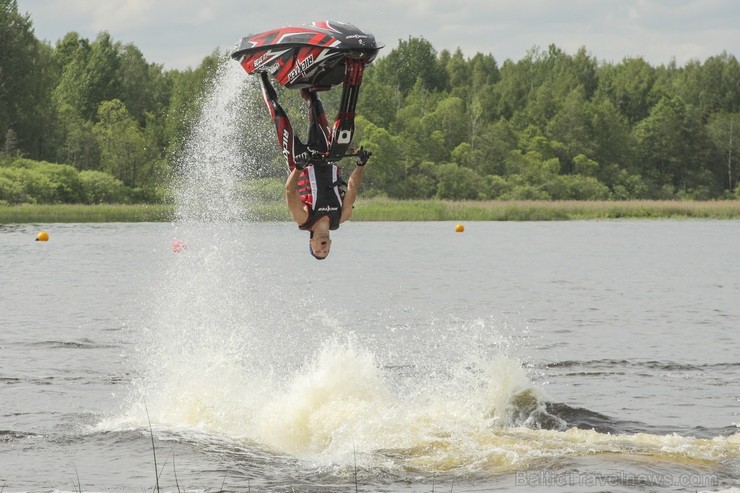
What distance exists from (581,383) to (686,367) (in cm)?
259

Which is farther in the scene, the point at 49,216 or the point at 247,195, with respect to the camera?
the point at 247,195

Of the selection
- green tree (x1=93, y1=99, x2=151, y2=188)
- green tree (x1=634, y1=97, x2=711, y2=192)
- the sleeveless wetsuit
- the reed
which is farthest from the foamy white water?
green tree (x1=634, y1=97, x2=711, y2=192)

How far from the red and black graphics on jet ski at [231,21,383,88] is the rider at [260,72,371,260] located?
256 mm

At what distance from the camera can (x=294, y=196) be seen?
1306cm

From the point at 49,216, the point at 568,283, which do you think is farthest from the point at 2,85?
the point at 568,283

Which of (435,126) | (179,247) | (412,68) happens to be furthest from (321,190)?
(412,68)

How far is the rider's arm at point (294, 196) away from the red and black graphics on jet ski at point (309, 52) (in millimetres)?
1023

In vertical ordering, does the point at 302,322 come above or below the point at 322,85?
below

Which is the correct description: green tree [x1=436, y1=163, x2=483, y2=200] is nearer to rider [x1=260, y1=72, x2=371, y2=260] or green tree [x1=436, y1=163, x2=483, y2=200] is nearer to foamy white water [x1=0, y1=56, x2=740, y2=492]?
foamy white water [x1=0, y1=56, x2=740, y2=492]

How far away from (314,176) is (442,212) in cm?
5783

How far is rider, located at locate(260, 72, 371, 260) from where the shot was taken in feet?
42.0

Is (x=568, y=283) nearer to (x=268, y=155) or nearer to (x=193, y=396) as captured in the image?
(x=193, y=396)

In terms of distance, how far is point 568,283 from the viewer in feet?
120

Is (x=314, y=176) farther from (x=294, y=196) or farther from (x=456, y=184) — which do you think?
(x=456, y=184)
